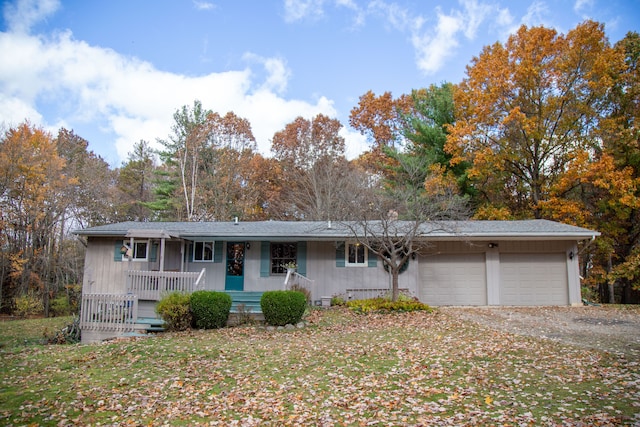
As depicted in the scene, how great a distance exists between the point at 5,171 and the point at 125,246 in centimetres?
1053

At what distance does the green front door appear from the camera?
1566 centimetres

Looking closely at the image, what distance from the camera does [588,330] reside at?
10055mm

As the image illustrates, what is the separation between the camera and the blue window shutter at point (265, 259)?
15.6 metres

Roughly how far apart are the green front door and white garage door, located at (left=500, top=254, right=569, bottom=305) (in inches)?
377

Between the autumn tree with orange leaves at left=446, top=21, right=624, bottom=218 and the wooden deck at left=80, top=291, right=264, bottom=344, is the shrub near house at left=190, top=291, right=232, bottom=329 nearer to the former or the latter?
the wooden deck at left=80, top=291, right=264, bottom=344

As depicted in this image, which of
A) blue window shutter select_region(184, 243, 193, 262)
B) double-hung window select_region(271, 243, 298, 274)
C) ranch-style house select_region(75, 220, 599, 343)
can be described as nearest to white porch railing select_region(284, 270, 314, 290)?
ranch-style house select_region(75, 220, 599, 343)

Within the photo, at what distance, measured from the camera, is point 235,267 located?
1593 cm

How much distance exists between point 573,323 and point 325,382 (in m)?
8.04

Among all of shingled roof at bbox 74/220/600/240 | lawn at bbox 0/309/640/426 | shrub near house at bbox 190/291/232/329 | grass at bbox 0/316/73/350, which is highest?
shingled roof at bbox 74/220/600/240

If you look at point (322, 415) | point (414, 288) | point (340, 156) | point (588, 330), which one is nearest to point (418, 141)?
point (340, 156)

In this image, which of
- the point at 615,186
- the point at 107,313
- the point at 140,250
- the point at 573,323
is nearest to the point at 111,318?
the point at 107,313

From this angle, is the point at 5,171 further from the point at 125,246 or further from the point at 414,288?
the point at 414,288

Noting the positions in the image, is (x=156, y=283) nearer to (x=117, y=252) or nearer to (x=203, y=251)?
(x=203, y=251)

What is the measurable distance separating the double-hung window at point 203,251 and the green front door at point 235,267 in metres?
0.72
